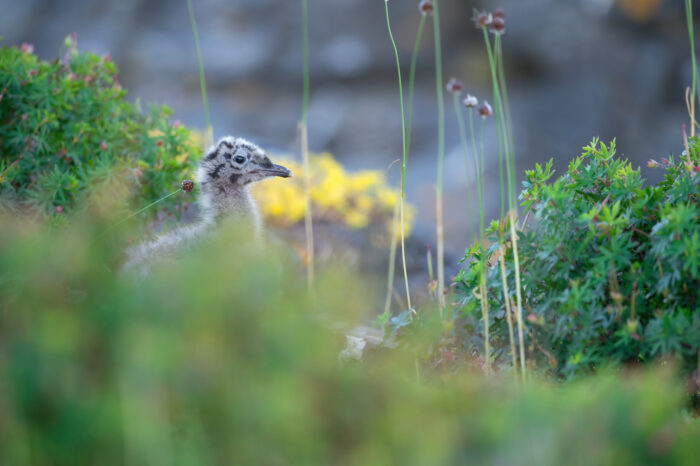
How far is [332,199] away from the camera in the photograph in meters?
8.60

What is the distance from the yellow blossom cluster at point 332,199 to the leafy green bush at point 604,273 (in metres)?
4.71

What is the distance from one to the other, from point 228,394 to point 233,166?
373 cm

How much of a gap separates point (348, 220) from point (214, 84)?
263 inches

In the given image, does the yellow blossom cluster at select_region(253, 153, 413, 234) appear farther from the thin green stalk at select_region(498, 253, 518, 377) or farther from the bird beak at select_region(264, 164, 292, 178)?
the thin green stalk at select_region(498, 253, 518, 377)

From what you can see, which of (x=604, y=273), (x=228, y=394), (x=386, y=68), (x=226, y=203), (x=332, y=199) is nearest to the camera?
(x=228, y=394)

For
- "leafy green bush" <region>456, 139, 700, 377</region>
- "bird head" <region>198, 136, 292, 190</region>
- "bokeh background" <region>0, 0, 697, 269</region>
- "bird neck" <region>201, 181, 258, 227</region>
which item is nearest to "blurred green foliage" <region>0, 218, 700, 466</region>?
"leafy green bush" <region>456, 139, 700, 377</region>

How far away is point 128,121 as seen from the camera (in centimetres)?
547

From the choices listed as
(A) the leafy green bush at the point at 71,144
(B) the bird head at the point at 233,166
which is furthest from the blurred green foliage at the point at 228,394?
(B) the bird head at the point at 233,166

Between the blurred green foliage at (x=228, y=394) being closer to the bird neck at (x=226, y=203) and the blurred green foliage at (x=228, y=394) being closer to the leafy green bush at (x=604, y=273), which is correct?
the leafy green bush at (x=604, y=273)

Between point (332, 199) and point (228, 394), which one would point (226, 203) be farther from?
point (228, 394)

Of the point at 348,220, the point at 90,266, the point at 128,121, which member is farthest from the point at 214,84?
the point at 90,266

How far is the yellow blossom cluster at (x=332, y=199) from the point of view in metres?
8.46

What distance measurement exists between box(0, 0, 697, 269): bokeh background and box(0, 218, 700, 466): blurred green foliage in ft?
30.3

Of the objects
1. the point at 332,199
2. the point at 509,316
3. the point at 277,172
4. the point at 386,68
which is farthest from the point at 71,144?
the point at 386,68
